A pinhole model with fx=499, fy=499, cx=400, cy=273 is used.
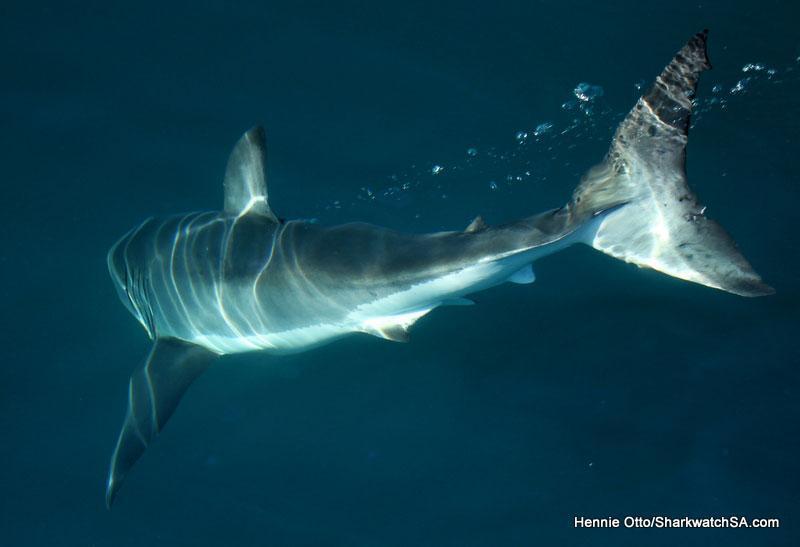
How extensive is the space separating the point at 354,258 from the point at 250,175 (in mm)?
1721

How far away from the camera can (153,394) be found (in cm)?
548

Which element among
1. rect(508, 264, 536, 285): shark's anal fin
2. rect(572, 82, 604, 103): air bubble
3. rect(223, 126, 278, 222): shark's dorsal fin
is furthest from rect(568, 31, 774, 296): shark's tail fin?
rect(572, 82, 604, 103): air bubble

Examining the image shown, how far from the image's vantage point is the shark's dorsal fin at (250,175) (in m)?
5.09

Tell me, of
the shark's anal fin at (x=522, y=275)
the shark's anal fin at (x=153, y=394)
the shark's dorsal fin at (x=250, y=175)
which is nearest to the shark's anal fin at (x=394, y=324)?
the shark's anal fin at (x=522, y=275)

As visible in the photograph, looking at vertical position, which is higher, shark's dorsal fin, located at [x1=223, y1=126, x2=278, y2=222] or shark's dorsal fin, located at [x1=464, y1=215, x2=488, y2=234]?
shark's dorsal fin, located at [x1=223, y1=126, x2=278, y2=222]

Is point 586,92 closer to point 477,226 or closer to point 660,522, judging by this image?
point 477,226

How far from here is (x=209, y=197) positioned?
27.3 ft

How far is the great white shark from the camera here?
139 inches

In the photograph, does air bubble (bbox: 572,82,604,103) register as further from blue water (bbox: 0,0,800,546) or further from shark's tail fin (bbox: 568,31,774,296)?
shark's tail fin (bbox: 568,31,774,296)

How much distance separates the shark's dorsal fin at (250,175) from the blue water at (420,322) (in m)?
2.75

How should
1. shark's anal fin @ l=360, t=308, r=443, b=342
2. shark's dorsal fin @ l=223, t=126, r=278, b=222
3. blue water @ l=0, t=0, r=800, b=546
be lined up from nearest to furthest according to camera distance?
shark's anal fin @ l=360, t=308, r=443, b=342 → shark's dorsal fin @ l=223, t=126, r=278, b=222 → blue water @ l=0, t=0, r=800, b=546

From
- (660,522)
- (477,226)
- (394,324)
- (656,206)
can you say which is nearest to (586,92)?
(656,206)

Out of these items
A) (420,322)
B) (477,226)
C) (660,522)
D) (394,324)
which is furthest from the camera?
(660,522)

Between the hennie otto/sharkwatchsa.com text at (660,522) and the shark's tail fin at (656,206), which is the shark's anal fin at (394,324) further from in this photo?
the hennie otto/sharkwatchsa.com text at (660,522)
